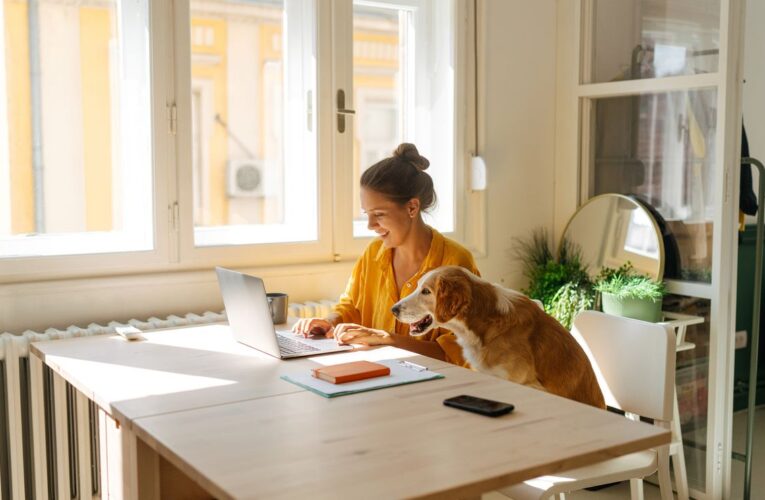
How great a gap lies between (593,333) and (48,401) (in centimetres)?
163

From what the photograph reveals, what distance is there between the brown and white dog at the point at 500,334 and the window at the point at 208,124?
0.97 meters

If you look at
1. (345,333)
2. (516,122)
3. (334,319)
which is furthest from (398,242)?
(516,122)

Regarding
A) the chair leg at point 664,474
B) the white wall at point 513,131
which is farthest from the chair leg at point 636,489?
the white wall at point 513,131

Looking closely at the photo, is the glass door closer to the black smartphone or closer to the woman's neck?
the woman's neck

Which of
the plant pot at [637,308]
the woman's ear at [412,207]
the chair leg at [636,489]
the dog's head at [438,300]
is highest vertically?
the woman's ear at [412,207]

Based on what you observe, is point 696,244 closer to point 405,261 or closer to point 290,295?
point 405,261

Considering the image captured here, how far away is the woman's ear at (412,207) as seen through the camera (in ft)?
8.18

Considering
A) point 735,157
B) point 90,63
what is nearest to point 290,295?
point 90,63

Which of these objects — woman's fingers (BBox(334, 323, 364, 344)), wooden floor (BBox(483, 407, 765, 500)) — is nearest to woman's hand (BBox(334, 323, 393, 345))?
woman's fingers (BBox(334, 323, 364, 344))

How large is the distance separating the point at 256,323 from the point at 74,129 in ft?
3.63

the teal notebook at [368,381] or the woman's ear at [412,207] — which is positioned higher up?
the woman's ear at [412,207]

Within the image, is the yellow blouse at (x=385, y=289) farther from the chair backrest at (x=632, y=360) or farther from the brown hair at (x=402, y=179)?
the chair backrest at (x=632, y=360)

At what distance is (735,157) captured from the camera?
303 centimetres

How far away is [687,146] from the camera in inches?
125
